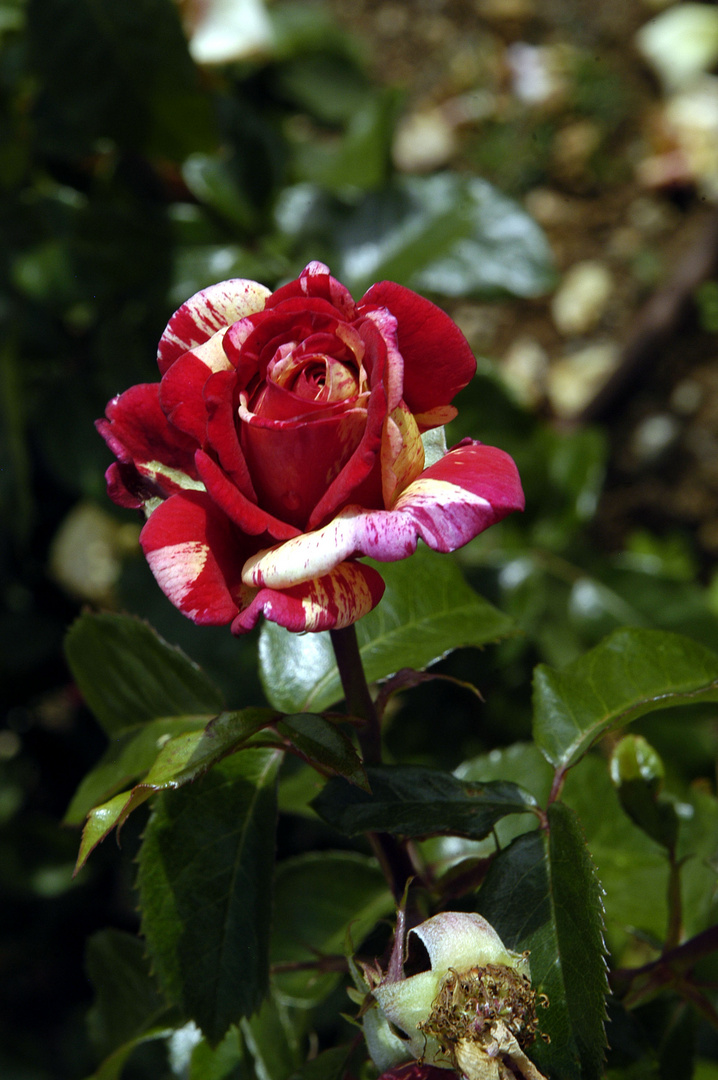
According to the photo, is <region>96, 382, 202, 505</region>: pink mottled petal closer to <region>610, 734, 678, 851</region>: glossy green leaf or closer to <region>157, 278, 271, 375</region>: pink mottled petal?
<region>157, 278, 271, 375</region>: pink mottled petal

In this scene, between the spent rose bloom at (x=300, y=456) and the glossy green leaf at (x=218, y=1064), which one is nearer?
the spent rose bloom at (x=300, y=456)

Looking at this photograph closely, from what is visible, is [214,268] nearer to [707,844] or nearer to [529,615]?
[529,615]

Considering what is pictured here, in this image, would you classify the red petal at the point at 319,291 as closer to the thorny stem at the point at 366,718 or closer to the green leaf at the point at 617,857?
the thorny stem at the point at 366,718

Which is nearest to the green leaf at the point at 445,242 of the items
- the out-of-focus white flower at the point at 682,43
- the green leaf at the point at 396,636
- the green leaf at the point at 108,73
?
the green leaf at the point at 108,73

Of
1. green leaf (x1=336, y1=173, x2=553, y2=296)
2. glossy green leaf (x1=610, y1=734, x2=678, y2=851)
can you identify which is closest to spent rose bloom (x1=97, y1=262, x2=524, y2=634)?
glossy green leaf (x1=610, y1=734, x2=678, y2=851)

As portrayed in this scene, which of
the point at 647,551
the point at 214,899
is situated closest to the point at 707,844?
the point at 214,899

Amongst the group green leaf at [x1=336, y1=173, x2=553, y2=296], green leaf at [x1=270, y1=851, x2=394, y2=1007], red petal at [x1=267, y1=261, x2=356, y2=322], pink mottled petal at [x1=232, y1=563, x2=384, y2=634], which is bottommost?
green leaf at [x1=270, y1=851, x2=394, y2=1007]
